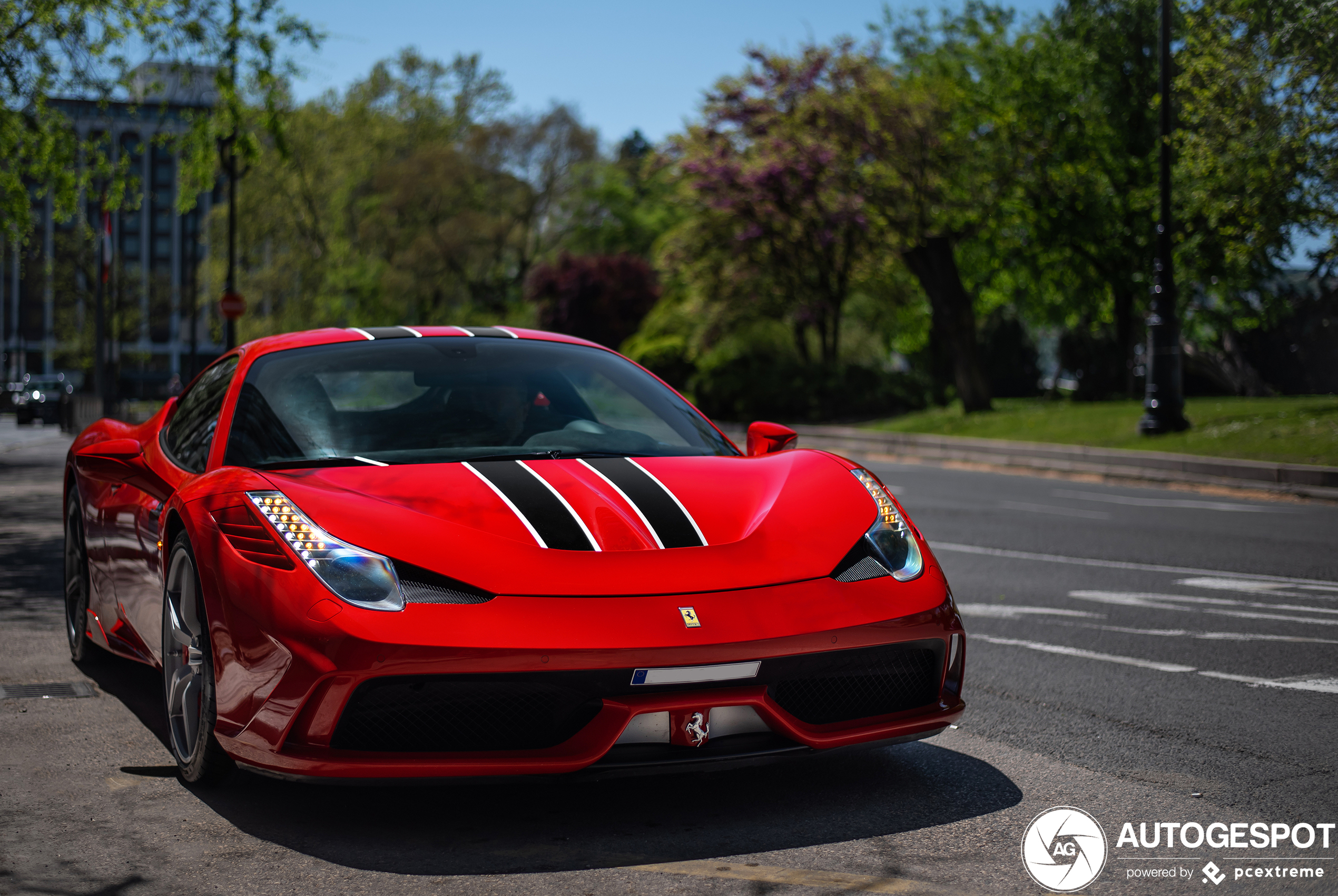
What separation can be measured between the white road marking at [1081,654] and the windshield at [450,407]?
2311 mm

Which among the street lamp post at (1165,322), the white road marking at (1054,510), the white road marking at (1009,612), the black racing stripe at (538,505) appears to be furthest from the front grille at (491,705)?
the street lamp post at (1165,322)

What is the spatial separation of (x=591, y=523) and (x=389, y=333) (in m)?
1.62

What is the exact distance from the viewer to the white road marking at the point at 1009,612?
23.4 feet

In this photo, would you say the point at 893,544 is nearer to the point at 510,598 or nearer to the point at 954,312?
the point at 510,598

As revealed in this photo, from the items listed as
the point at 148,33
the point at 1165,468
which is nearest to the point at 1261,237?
the point at 1165,468

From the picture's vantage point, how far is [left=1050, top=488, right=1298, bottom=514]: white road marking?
13.5m

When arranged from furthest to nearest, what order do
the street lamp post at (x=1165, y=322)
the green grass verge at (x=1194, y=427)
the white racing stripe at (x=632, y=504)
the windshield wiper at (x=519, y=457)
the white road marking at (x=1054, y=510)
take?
the street lamp post at (x=1165, y=322)
the green grass verge at (x=1194, y=427)
the white road marking at (x=1054, y=510)
the windshield wiper at (x=519, y=457)
the white racing stripe at (x=632, y=504)

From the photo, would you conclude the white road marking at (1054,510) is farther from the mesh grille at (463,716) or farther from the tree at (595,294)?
the tree at (595,294)

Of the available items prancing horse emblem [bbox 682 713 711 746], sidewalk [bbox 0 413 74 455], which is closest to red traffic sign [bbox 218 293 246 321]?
sidewalk [bbox 0 413 74 455]

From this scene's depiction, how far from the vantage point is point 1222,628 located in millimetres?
6641

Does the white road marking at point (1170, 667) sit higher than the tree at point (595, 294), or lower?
lower

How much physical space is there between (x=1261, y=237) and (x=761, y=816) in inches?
826

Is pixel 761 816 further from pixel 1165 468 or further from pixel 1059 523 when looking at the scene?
pixel 1165 468

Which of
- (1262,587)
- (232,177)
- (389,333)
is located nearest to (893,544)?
(389,333)
